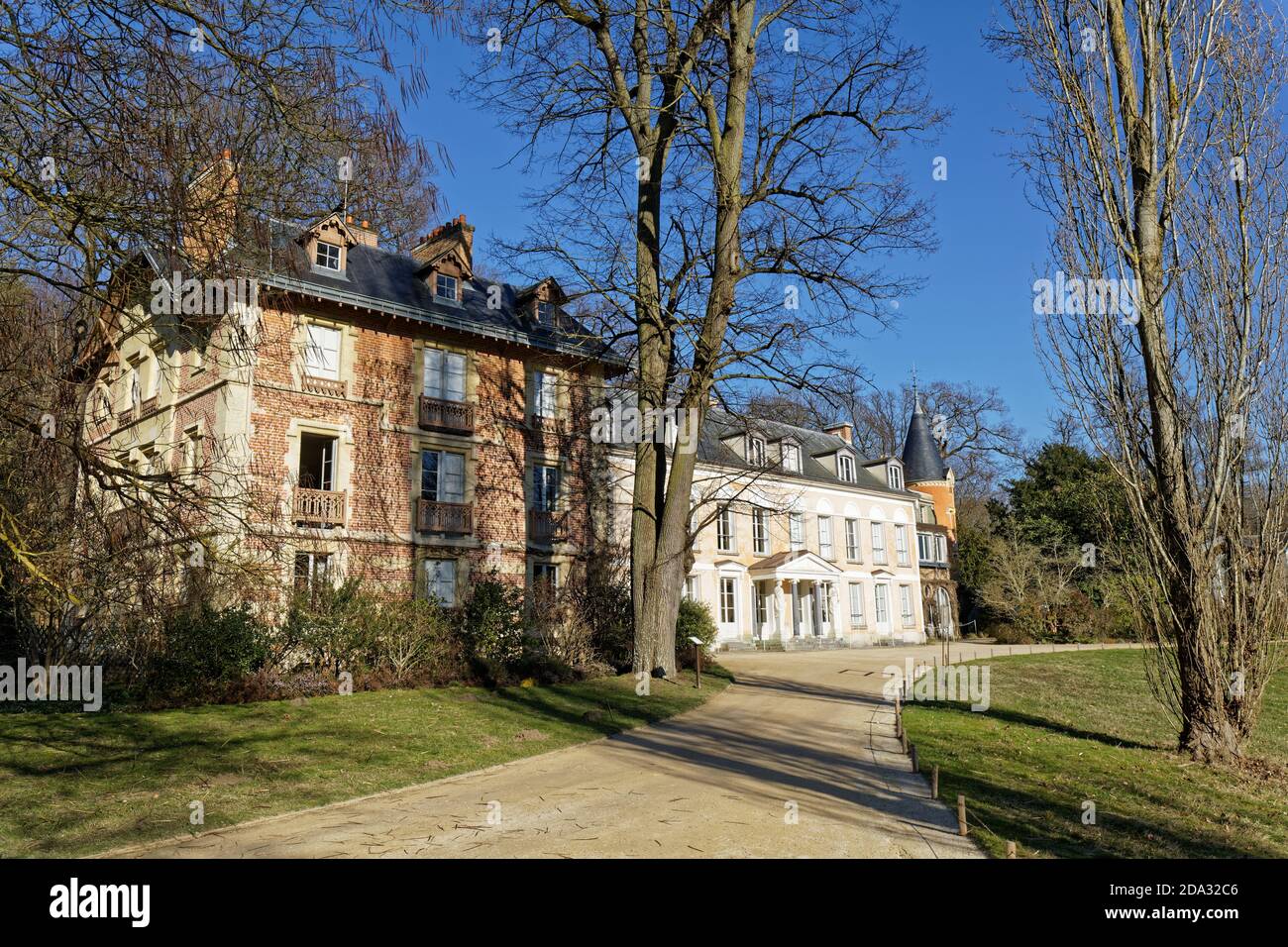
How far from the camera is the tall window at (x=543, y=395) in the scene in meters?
24.4

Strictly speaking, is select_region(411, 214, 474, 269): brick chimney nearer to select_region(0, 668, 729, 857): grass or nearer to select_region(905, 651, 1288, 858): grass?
select_region(0, 668, 729, 857): grass

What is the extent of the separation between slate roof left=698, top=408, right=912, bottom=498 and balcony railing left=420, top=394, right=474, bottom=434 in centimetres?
1001

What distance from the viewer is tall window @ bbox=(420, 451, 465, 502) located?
22031 millimetres

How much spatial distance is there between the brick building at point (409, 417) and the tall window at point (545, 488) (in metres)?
0.04

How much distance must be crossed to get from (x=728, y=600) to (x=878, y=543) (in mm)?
9904

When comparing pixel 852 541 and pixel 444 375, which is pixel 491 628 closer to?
pixel 444 375

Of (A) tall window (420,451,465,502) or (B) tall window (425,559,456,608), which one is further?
(A) tall window (420,451,465,502)

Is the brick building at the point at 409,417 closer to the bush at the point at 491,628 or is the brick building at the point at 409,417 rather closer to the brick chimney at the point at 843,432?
the bush at the point at 491,628

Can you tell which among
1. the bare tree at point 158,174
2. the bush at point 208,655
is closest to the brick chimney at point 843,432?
the bush at point 208,655

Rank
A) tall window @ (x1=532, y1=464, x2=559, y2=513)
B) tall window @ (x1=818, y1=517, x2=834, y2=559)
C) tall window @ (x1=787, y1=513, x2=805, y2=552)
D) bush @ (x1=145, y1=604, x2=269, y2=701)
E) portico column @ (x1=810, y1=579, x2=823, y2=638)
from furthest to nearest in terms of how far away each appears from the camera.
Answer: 1. tall window @ (x1=818, y1=517, x2=834, y2=559)
2. portico column @ (x1=810, y1=579, x2=823, y2=638)
3. tall window @ (x1=787, y1=513, x2=805, y2=552)
4. tall window @ (x1=532, y1=464, x2=559, y2=513)
5. bush @ (x1=145, y1=604, x2=269, y2=701)

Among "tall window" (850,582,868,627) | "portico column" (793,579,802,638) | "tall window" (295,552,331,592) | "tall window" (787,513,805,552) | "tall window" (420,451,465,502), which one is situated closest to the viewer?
"tall window" (295,552,331,592)

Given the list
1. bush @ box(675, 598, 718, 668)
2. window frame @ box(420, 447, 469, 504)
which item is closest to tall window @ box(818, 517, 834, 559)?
bush @ box(675, 598, 718, 668)
